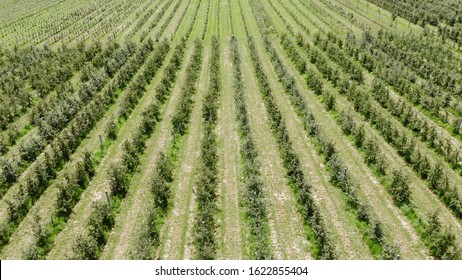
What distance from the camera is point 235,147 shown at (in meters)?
33.4

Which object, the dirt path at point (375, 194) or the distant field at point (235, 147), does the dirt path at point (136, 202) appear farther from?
the dirt path at point (375, 194)

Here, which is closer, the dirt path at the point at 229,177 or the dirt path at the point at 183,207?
the dirt path at the point at 183,207

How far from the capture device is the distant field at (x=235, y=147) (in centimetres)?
2347

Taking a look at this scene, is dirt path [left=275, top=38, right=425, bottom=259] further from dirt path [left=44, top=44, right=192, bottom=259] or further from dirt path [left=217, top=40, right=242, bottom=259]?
dirt path [left=44, top=44, right=192, bottom=259]

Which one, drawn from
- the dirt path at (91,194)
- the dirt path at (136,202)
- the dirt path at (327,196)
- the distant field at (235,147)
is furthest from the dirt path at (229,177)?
the dirt path at (91,194)

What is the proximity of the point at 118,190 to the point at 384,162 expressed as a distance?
19204 mm

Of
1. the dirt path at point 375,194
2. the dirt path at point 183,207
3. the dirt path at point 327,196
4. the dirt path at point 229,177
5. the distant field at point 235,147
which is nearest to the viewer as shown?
the dirt path at point 327,196

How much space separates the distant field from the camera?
23469 mm

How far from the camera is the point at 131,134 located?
116 feet

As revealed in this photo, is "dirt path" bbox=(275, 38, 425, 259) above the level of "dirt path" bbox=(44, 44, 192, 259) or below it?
above

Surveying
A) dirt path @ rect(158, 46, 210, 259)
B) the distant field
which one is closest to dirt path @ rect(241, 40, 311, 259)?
the distant field

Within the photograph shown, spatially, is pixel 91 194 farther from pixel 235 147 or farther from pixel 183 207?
pixel 235 147

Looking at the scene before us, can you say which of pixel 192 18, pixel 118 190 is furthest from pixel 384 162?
pixel 192 18
